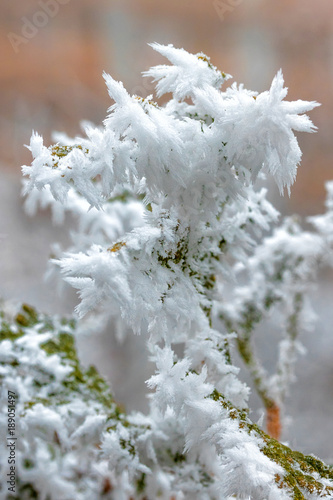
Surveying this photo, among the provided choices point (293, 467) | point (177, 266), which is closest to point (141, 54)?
point (177, 266)

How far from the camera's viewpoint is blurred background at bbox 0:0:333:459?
1.89 metres

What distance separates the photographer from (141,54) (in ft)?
6.41

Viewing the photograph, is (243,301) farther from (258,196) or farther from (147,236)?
(147,236)

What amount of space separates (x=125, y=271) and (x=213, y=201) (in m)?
0.11

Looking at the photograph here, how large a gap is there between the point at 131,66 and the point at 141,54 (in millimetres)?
71

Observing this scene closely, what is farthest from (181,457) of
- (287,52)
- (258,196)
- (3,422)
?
(287,52)

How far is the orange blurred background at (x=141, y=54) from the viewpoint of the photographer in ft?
6.25

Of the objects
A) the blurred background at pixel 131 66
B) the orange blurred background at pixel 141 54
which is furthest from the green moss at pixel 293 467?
the orange blurred background at pixel 141 54

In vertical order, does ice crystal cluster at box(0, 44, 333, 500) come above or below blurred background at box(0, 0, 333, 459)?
below

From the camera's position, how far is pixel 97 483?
0.87 meters

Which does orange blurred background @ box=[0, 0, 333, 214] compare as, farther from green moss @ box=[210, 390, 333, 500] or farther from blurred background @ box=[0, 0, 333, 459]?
green moss @ box=[210, 390, 333, 500]

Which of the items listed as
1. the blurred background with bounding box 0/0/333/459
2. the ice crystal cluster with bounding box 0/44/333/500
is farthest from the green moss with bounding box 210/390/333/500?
the blurred background with bounding box 0/0/333/459

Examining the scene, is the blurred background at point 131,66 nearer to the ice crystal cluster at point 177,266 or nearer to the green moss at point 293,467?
the ice crystal cluster at point 177,266

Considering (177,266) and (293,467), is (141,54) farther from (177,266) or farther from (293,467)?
(293,467)
